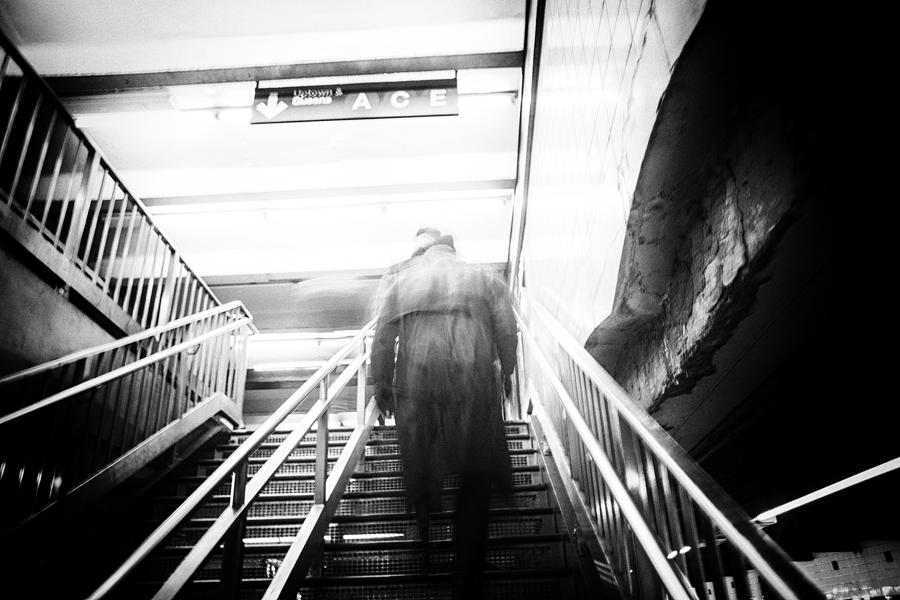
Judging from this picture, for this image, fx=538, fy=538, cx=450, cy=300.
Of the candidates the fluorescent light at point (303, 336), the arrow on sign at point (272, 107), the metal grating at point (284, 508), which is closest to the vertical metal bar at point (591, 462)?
the metal grating at point (284, 508)

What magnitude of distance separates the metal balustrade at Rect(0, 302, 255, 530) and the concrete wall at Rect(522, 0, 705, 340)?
2.71 m

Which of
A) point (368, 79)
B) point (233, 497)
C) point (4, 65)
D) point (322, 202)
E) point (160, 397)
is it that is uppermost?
point (322, 202)

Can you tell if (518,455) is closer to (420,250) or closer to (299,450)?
(420,250)

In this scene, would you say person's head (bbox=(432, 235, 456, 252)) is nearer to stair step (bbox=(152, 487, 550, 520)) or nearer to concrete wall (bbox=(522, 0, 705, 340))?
concrete wall (bbox=(522, 0, 705, 340))

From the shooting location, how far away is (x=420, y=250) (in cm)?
288

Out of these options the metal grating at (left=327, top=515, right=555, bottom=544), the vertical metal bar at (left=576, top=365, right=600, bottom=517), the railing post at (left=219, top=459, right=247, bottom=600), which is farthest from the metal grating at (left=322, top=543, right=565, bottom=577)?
the railing post at (left=219, top=459, right=247, bottom=600)

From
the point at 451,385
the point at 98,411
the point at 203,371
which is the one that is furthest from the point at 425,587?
the point at 203,371

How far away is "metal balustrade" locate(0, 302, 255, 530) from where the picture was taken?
286cm

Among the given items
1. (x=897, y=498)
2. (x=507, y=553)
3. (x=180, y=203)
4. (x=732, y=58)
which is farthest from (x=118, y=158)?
(x=897, y=498)

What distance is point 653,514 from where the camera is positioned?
156 cm

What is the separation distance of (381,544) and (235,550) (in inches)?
40.1

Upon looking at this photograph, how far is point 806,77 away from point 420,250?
1910 millimetres

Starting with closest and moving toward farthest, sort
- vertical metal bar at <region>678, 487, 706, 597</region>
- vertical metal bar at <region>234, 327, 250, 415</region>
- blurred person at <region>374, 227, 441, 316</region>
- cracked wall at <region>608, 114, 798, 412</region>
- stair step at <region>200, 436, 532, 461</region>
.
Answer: vertical metal bar at <region>678, 487, 706, 597</region> → cracked wall at <region>608, 114, 798, 412</region> → blurred person at <region>374, 227, 441, 316</region> → stair step at <region>200, 436, 532, 461</region> → vertical metal bar at <region>234, 327, 250, 415</region>

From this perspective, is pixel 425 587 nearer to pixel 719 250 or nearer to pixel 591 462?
pixel 591 462
